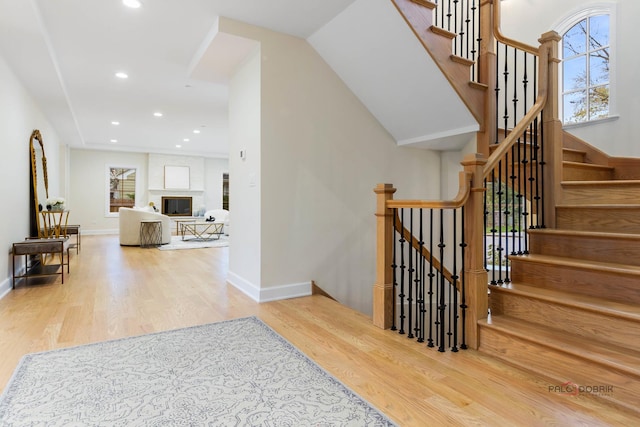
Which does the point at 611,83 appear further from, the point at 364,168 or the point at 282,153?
the point at 282,153

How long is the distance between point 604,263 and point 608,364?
0.81m

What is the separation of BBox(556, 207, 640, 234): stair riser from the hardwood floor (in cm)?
134

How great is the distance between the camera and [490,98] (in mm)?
3420

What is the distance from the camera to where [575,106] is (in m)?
4.20

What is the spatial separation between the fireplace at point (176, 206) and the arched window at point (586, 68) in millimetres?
10388

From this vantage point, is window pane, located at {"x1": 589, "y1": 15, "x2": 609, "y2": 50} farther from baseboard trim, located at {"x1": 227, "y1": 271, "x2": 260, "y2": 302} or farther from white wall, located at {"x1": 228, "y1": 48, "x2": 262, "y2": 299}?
baseboard trim, located at {"x1": 227, "y1": 271, "x2": 260, "y2": 302}

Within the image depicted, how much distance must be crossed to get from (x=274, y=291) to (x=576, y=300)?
7.63ft

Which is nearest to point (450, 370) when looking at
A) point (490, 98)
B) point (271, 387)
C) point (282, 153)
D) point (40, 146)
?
point (271, 387)

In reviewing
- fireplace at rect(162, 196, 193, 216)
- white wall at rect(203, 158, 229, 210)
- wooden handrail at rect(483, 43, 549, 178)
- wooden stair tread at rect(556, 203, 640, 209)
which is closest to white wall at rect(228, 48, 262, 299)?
wooden handrail at rect(483, 43, 549, 178)

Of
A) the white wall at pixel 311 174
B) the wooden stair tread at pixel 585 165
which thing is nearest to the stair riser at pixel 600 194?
the wooden stair tread at pixel 585 165

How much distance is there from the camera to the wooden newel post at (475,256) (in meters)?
2.21

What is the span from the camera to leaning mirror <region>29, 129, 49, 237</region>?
5.10 metres

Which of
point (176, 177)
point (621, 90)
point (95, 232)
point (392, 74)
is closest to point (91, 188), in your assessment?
point (95, 232)

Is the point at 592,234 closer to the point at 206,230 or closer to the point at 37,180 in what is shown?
the point at 37,180
